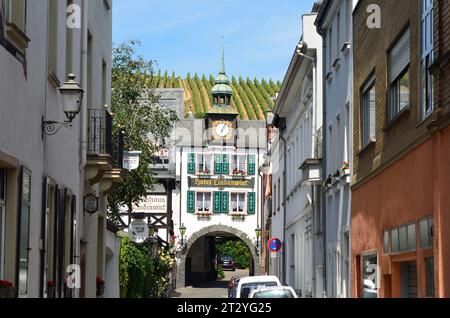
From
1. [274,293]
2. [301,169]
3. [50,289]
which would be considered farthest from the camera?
[301,169]

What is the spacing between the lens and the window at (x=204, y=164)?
79225 mm

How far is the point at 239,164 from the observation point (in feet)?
263

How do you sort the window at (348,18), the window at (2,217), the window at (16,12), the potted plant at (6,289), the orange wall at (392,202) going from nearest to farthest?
1. the potted plant at (6,289)
2. the window at (16,12)
3. the window at (2,217)
4. the orange wall at (392,202)
5. the window at (348,18)

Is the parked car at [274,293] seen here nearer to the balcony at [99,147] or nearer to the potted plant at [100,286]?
the balcony at [99,147]

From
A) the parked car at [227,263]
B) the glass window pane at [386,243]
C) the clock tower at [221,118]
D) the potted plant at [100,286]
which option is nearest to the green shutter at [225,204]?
the clock tower at [221,118]

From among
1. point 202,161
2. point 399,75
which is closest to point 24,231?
point 399,75

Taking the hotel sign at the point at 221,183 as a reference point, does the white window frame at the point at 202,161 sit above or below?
above

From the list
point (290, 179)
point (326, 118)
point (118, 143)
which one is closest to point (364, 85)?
point (118, 143)

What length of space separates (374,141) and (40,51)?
23.6 feet

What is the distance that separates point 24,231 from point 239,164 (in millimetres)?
67057

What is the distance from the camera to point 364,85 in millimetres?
21250

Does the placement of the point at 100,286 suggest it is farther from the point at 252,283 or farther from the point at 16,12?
the point at 16,12

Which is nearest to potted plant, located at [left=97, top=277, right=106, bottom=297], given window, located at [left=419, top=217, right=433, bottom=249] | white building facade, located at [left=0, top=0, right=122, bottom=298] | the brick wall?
white building facade, located at [left=0, top=0, right=122, bottom=298]

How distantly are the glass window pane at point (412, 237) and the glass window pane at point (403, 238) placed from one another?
243 millimetres
